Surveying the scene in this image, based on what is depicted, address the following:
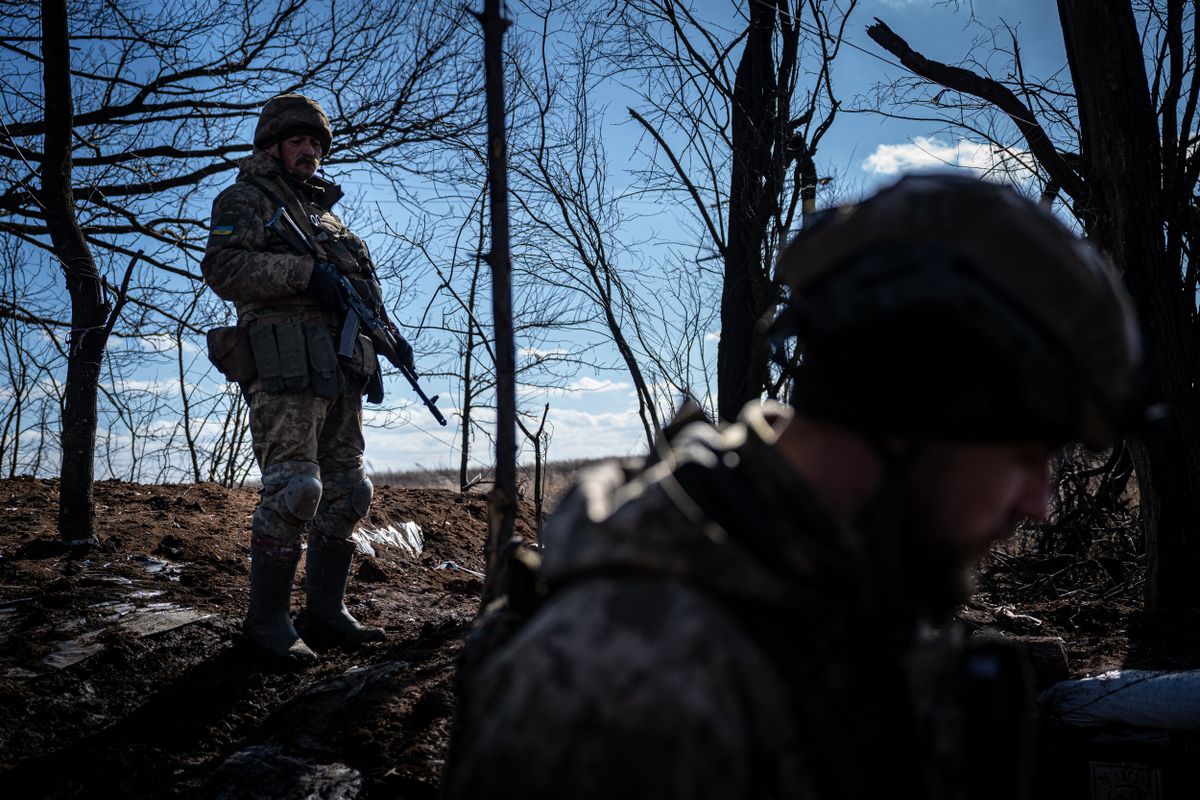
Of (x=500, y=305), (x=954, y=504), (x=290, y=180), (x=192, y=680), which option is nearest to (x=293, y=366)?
(x=290, y=180)

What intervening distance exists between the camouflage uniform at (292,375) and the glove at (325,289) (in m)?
0.05

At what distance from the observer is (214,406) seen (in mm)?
9320

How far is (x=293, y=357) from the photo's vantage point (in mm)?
3838

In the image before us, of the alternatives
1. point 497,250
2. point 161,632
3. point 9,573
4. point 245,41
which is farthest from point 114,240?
point 497,250

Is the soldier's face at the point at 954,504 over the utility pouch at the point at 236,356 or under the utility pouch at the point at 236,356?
under

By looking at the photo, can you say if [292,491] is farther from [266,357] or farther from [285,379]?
[266,357]

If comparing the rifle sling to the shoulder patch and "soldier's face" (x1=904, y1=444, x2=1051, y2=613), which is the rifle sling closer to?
the shoulder patch

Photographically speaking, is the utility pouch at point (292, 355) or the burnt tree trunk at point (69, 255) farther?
the burnt tree trunk at point (69, 255)

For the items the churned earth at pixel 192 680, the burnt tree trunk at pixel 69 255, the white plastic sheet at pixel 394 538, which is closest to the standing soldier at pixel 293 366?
the churned earth at pixel 192 680

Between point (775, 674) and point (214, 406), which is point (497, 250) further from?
point (214, 406)

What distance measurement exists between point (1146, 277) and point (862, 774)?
3976 mm

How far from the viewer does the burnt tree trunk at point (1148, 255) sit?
13.2 feet

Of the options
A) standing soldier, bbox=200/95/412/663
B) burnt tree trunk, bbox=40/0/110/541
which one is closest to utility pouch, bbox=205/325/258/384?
standing soldier, bbox=200/95/412/663

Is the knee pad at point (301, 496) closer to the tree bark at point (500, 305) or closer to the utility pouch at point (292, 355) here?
the utility pouch at point (292, 355)
